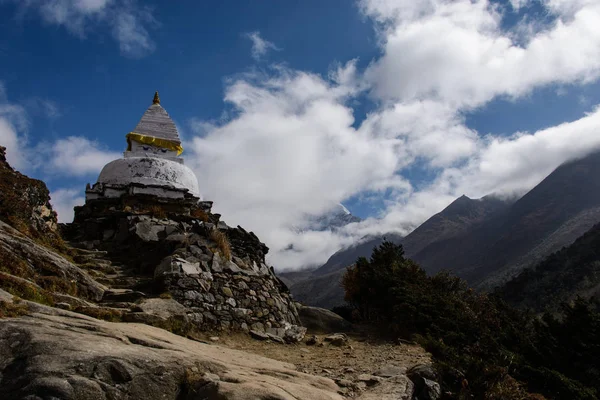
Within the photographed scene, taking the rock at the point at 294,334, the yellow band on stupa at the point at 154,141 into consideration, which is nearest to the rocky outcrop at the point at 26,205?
the rock at the point at 294,334

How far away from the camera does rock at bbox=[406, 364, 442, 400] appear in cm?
793

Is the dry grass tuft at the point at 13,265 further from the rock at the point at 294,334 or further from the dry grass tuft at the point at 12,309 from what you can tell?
the rock at the point at 294,334

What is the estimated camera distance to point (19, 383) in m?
4.55

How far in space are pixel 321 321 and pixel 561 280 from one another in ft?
169

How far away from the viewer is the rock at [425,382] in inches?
312

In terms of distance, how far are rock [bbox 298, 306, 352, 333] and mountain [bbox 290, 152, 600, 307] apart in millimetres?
62277

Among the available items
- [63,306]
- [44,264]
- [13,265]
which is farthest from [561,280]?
[13,265]

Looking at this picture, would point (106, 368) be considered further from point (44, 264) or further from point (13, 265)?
point (44, 264)

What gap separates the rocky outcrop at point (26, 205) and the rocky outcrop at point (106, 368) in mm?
6008

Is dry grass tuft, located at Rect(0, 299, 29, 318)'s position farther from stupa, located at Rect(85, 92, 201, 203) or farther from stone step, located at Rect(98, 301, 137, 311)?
stupa, located at Rect(85, 92, 201, 203)

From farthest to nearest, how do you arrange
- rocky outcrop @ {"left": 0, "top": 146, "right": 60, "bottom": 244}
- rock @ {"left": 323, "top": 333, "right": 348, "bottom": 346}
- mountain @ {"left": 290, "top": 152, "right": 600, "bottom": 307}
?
mountain @ {"left": 290, "top": 152, "right": 600, "bottom": 307}
rock @ {"left": 323, "top": 333, "right": 348, "bottom": 346}
rocky outcrop @ {"left": 0, "top": 146, "right": 60, "bottom": 244}

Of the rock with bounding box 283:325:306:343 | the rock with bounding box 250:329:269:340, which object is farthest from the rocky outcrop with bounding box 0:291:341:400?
the rock with bounding box 283:325:306:343

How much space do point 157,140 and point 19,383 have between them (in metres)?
22.4

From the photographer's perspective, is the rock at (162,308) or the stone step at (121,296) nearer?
the rock at (162,308)
